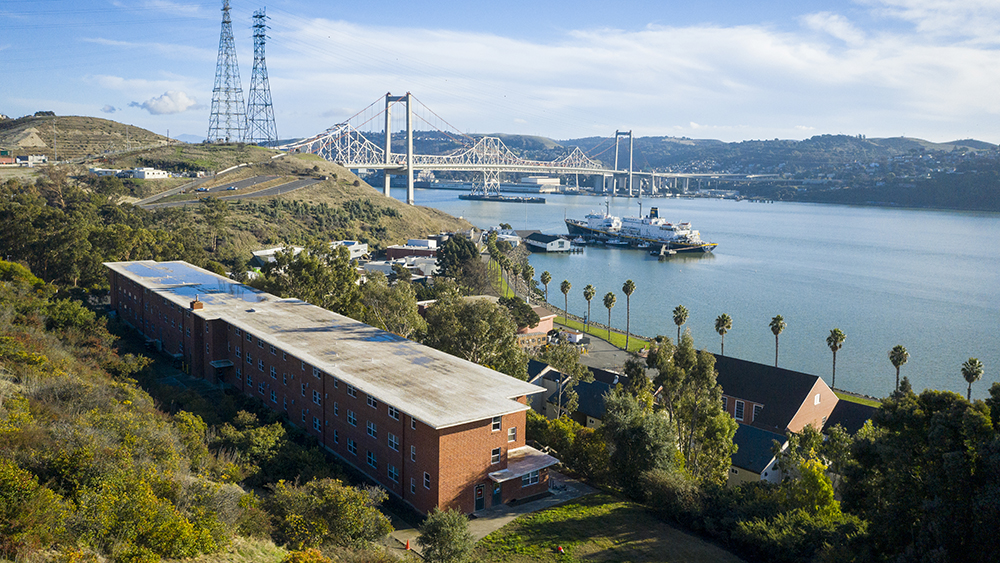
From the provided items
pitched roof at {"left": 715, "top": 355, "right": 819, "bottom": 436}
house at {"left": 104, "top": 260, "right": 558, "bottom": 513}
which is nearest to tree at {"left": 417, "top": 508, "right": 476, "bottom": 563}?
house at {"left": 104, "top": 260, "right": 558, "bottom": 513}

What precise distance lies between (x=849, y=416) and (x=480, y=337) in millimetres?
12173

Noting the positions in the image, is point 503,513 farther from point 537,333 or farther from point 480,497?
point 537,333

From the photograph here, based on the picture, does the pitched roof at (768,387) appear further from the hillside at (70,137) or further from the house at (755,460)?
the hillside at (70,137)

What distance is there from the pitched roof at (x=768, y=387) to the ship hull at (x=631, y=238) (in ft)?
188

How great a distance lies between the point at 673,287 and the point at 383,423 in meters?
44.5

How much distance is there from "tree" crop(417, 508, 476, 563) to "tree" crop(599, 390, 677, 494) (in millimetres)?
5786

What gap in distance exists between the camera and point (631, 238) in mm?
88250

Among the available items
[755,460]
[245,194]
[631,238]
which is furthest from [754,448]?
[631,238]

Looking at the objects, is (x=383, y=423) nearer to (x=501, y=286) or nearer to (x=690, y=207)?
(x=501, y=286)

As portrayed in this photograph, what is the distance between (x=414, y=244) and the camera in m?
61.1

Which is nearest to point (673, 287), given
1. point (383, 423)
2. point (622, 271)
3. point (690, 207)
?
point (622, 271)

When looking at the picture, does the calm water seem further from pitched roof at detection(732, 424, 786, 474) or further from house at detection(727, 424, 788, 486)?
house at detection(727, 424, 788, 486)

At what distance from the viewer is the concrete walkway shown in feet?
42.1

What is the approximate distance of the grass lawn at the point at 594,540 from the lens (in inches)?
488
